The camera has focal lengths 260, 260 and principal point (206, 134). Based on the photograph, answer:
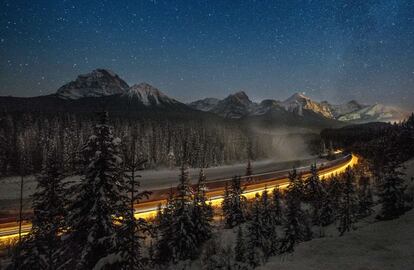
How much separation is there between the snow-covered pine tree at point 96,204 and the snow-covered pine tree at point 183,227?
13409 mm

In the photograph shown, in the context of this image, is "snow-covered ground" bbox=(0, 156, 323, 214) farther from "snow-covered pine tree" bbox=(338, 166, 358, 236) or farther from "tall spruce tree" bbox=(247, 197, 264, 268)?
"snow-covered pine tree" bbox=(338, 166, 358, 236)

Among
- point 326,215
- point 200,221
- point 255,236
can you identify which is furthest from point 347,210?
point 200,221

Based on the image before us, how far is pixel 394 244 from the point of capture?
18.1m

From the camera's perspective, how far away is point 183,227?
26609 mm

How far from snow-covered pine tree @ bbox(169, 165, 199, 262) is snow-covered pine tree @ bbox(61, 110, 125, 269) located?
13409 millimetres

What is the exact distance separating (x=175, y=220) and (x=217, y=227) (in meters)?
12.6

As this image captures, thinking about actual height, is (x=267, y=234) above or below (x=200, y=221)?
below

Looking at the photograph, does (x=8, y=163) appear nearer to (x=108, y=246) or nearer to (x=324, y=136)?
(x=108, y=246)

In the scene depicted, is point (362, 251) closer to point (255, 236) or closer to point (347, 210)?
point (255, 236)

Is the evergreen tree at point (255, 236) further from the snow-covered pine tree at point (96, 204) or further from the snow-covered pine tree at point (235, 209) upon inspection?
the snow-covered pine tree at point (96, 204)

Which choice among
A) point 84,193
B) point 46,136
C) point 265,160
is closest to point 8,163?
point 46,136

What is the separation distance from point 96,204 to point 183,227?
16207mm

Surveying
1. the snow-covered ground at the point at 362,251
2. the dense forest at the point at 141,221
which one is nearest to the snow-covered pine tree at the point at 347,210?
the dense forest at the point at 141,221

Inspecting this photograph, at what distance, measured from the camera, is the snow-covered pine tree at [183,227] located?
25.9 meters
